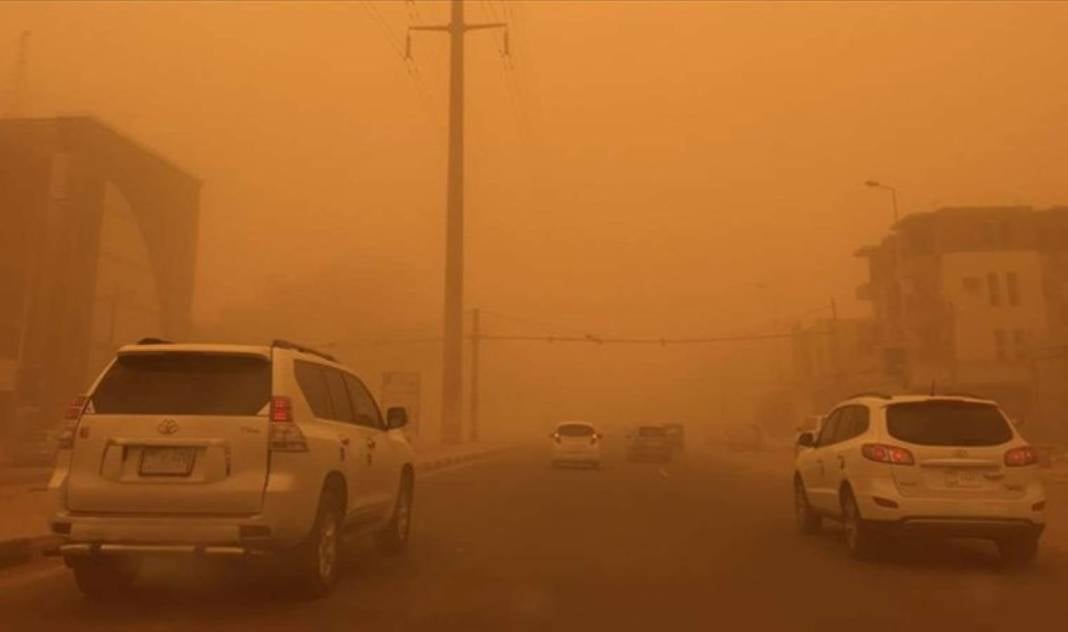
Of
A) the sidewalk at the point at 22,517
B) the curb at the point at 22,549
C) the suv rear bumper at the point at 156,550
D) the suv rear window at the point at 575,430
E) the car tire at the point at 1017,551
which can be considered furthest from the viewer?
the suv rear window at the point at 575,430

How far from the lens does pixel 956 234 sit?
64062 millimetres

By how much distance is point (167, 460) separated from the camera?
24.3 feet

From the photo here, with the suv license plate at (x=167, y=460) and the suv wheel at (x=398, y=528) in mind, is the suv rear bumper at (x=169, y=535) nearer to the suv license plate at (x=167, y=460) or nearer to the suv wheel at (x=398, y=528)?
the suv license plate at (x=167, y=460)

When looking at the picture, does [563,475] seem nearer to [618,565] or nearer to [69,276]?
[618,565]

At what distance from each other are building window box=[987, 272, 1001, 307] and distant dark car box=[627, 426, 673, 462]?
3094cm

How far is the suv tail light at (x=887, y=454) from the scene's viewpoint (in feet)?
34.1

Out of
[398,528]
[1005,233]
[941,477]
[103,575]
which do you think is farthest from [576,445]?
[1005,233]

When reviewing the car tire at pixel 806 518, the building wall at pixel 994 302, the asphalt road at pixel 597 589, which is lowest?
the asphalt road at pixel 597 589

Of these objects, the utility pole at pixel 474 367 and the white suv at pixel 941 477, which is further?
the utility pole at pixel 474 367

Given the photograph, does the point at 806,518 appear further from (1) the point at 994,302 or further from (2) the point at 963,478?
(1) the point at 994,302

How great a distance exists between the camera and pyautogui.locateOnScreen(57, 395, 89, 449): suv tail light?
753cm

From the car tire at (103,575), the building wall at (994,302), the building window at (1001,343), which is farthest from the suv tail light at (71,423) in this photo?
the building window at (1001,343)

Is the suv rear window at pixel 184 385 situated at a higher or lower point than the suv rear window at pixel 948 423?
higher

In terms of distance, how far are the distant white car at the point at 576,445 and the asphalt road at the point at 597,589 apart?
757 inches
